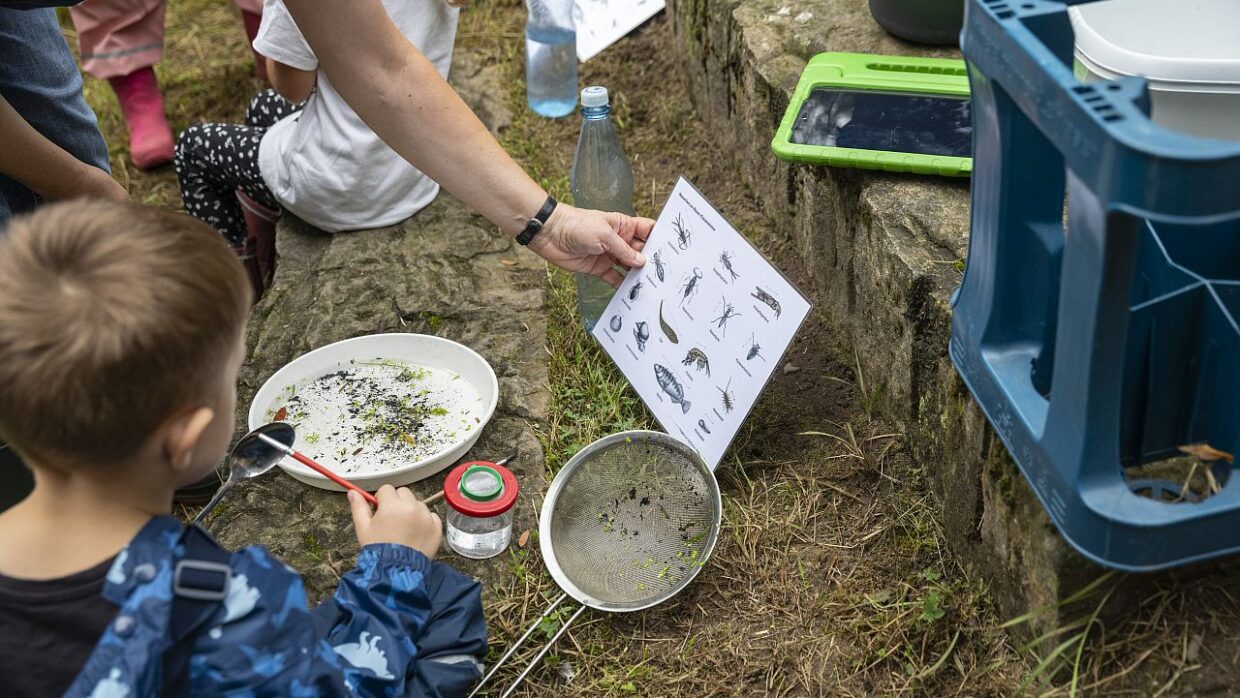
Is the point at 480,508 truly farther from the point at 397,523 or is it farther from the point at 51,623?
the point at 51,623

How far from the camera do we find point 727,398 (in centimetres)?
207

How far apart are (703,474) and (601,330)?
19.5 inches

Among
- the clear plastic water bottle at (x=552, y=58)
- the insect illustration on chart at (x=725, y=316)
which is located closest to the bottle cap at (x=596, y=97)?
the insect illustration on chart at (x=725, y=316)

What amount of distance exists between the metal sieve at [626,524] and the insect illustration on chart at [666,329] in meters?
0.20

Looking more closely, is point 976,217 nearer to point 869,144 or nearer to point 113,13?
point 869,144

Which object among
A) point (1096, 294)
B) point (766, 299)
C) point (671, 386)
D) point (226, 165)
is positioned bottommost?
point (671, 386)

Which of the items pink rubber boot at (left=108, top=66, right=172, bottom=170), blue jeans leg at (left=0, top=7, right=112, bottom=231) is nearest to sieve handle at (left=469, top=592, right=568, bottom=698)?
blue jeans leg at (left=0, top=7, right=112, bottom=231)

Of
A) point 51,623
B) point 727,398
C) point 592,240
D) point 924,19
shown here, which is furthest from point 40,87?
point 924,19

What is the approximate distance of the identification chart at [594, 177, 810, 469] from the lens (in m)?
2.01

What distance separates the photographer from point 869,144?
7.18 feet

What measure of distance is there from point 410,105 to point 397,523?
0.79 meters

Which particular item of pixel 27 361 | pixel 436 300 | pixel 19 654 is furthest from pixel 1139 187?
pixel 436 300

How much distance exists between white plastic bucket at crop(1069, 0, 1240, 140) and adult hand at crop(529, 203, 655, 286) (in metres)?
0.89

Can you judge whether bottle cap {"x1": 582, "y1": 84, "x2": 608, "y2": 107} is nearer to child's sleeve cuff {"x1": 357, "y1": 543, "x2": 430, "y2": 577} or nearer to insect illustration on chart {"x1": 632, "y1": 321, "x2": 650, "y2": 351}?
insect illustration on chart {"x1": 632, "y1": 321, "x2": 650, "y2": 351}
